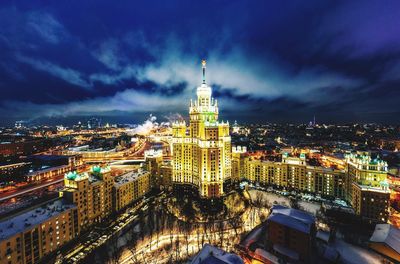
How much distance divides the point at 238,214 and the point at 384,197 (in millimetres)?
24679

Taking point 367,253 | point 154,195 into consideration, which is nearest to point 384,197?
point 367,253

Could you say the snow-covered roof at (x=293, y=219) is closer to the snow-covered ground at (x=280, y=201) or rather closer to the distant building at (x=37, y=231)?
the snow-covered ground at (x=280, y=201)

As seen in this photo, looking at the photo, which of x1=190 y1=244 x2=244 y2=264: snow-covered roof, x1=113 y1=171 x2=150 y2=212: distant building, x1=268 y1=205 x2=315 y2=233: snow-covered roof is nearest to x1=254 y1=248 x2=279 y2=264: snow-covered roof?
x1=268 y1=205 x2=315 y2=233: snow-covered roof

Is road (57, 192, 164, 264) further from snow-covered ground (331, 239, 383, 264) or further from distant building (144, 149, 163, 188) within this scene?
snow-covered ground (331, 239, 383, 264)

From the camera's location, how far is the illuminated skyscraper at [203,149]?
150ft

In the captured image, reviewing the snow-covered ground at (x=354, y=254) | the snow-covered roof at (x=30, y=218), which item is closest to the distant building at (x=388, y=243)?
the snow-covered ground at (x=354, y=254)

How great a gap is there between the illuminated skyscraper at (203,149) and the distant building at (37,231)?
2515 centimetres

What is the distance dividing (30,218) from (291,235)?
35396 millimetres

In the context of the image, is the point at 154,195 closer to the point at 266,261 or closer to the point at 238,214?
the point at 238,214

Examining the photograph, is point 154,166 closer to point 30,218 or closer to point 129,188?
point 129,188

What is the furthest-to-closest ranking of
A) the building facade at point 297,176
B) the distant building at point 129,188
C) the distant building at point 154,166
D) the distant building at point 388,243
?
the distant building at point 154,166, the building facade at point 297,176, the distant building at point 129,188, the distant building at point 388,243

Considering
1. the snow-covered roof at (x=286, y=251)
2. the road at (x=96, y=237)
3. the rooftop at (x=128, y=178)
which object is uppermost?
the rooftop at (x=128, y=178)

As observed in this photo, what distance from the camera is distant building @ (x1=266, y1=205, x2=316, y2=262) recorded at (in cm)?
2608

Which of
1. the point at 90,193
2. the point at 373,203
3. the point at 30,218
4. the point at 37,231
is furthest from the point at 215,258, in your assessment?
the point at 373,203
